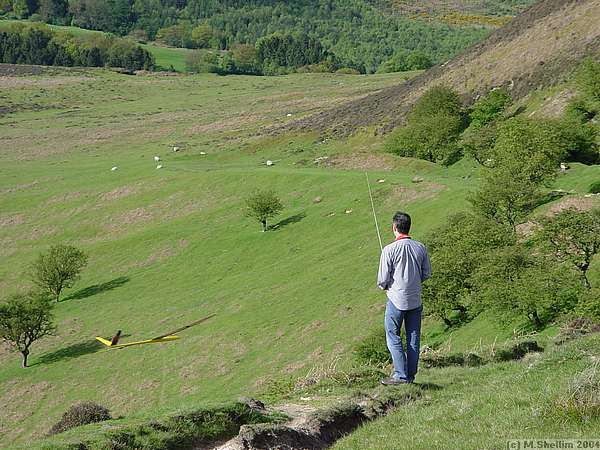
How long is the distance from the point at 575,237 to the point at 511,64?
2955 inches

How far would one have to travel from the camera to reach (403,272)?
45.2 feet

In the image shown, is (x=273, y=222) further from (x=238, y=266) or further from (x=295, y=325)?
(x=295, y=325)

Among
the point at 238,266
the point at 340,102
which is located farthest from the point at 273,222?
the point at 340,102

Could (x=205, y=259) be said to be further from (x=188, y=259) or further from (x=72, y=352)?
(x=72, y=352)

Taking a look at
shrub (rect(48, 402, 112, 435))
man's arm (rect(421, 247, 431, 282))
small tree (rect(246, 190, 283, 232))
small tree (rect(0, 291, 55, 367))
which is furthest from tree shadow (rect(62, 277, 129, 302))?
man's arm (rect(421, 247, 431, 282))

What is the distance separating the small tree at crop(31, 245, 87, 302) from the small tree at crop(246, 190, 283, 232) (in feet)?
62.6

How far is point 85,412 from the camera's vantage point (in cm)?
2062

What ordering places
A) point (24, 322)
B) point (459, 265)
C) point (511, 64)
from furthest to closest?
point (511, 64), point (24, 322), point (459, 265)

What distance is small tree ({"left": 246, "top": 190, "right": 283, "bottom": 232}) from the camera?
7388 cm

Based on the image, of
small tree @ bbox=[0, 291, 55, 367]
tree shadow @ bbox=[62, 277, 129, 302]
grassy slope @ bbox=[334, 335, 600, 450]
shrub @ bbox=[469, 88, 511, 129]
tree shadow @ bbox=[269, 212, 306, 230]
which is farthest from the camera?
shrub @ bbox=[469, 88, 511, 129]

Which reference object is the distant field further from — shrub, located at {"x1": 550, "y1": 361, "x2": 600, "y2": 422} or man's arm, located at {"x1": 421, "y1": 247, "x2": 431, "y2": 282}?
shrub, located at {"x1": 550, "y1": 361, "x2": 600, "y2": 422}

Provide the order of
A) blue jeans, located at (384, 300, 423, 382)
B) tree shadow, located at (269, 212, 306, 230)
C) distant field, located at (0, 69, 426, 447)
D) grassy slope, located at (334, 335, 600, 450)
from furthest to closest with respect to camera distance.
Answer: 1. tree shadow, located at (269, 212, 306, 230)
2. distant field, located at (0, 69, 426, 447)
3. blue jeans, located at (384, 300, 423, 382)
4. grassy slope, located at (334, 335, 600, 450)

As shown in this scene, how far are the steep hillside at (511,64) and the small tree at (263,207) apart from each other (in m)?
39.3
